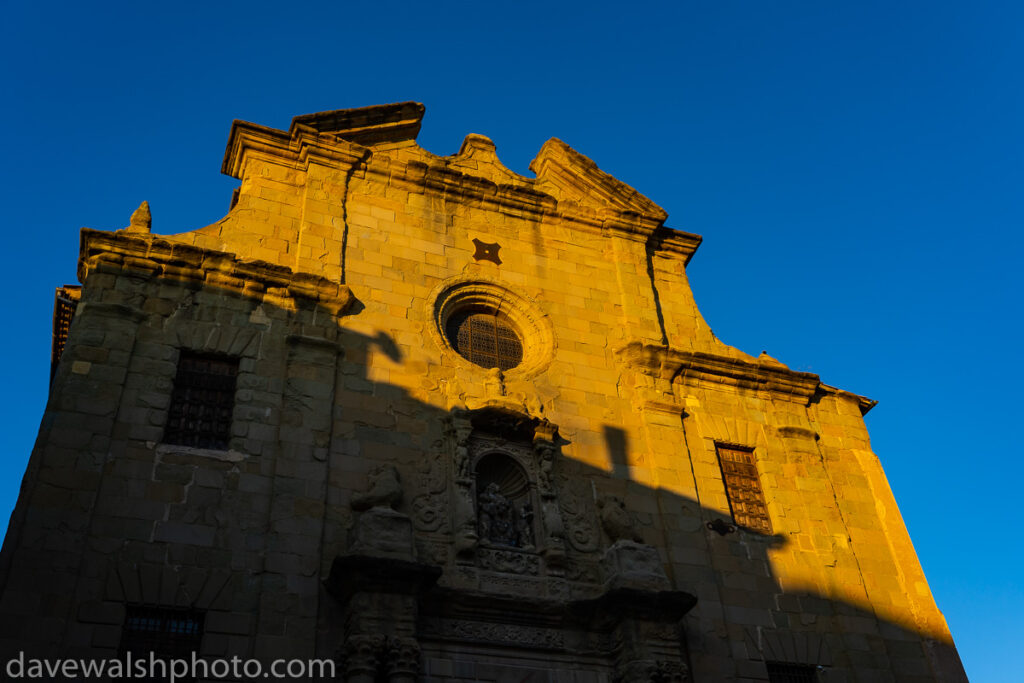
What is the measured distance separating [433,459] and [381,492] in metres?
1.26

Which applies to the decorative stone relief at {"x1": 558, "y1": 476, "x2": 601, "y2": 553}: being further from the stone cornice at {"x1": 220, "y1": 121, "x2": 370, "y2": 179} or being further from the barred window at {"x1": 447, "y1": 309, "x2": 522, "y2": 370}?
the stone cornice at {"x1": 220, "y1": 121, "x2": 370, "y2": 179}

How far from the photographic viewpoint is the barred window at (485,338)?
15.2 metres

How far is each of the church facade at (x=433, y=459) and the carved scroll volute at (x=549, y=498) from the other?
4 cm

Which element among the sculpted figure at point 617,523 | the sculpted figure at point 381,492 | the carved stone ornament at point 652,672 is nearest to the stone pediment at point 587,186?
the sculpted figure at point 617,523

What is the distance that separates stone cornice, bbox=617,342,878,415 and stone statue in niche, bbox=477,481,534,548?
3908mm

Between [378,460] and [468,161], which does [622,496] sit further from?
[468,161]

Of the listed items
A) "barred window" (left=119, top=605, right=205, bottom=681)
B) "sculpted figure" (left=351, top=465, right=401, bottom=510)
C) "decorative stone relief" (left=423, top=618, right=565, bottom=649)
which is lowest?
"barred window" (left=119, top=605, right=205, bottom=681)

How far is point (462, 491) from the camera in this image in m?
12.9

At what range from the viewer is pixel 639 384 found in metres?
15.7

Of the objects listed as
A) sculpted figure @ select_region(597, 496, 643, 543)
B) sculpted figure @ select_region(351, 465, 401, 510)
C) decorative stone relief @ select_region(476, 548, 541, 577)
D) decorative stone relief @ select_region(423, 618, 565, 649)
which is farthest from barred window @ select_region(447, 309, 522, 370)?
decorative stone relief @ select_region(423, 618, 565, 649)

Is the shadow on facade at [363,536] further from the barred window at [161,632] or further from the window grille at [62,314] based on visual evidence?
the window grille at [62,314]

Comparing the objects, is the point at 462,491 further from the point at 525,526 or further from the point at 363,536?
the point at 363,536

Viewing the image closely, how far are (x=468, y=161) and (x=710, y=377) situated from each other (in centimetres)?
626

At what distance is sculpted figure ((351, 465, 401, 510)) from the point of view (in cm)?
1212
